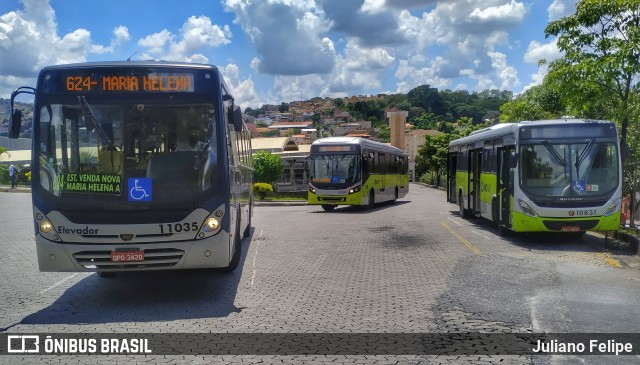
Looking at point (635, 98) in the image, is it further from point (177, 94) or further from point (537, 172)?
point (177, 94)

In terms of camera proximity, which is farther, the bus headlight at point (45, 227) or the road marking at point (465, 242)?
the road marking at point (465, 242)

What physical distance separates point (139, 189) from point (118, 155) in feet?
1.75

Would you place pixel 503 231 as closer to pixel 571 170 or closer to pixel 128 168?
pixel 571 170

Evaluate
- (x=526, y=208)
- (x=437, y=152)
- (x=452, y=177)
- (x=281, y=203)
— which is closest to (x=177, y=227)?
(x=526, y=208)

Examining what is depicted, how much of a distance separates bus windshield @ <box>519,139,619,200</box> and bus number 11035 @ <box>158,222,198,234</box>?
829 centimetres

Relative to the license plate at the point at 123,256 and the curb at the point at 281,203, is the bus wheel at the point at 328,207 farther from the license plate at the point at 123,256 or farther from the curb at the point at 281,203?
the license plate at the point at 123,256

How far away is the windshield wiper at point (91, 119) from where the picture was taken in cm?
812

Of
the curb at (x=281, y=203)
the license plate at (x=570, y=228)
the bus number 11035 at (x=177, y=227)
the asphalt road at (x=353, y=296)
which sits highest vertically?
the bus number 11035 at (x=177, y=227)

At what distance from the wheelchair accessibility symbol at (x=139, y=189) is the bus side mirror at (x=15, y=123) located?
1.66m

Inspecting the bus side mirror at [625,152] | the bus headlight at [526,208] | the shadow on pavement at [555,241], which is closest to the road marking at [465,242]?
the shadow on pavement at [555,241]

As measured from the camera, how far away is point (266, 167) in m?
46.3

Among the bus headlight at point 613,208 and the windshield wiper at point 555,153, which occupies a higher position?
the windshield wiper at point 555,153

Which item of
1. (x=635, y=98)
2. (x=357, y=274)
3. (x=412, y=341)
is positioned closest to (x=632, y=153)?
(x=635, y=98)

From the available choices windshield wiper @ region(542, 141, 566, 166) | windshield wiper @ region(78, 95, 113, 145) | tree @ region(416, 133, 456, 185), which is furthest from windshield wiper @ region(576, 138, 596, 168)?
tree @ region(416, 133, 456, 185)
